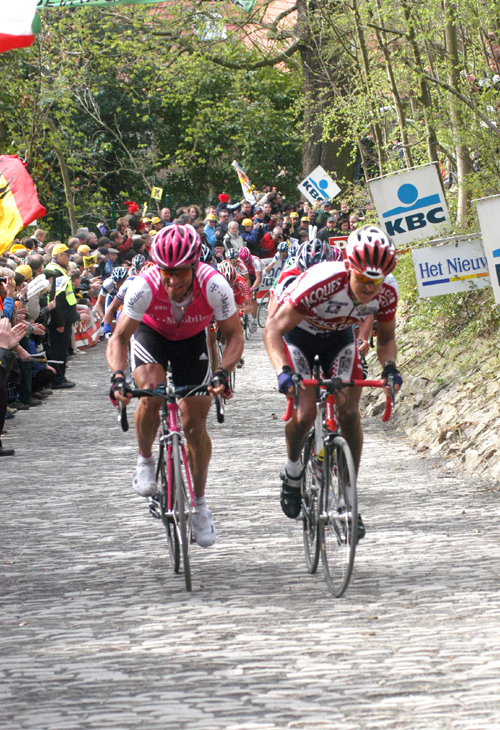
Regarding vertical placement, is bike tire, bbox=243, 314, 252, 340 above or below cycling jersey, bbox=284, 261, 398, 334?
below

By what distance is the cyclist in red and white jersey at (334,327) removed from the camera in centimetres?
596

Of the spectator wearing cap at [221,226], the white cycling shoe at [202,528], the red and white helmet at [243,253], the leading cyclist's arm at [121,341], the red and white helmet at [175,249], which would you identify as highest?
the spectator wearing cap at [221,226]

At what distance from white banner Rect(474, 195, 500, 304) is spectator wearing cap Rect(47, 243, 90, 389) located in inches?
325

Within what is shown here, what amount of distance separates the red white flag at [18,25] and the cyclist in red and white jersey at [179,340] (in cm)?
1053

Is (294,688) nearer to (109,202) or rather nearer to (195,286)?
(195,286)

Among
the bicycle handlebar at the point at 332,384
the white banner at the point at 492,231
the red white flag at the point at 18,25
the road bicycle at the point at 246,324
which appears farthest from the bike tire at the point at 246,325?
the bicycle handlebar at the point at 332,384

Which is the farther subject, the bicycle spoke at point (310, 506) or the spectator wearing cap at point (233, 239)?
the spectator wearing cap at point (233, 239)

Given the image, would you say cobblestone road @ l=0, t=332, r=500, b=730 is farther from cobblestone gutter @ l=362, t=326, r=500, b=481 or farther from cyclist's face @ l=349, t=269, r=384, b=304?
cyclist's face @ l=349, t=269, r=384, b=304

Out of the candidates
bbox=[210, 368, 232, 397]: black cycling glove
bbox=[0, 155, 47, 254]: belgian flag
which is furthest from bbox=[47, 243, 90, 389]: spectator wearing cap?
bbox=[210, 368, 232, 397]: black cycling glove

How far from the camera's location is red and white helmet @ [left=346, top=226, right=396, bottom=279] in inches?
232

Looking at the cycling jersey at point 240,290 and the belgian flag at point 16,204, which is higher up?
the belgian flag at point 16,204

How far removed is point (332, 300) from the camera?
6266 millimetres

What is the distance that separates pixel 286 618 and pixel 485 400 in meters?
5.61

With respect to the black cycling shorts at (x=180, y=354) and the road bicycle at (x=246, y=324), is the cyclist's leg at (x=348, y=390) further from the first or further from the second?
the road bicycle at (x=246, y=324)
